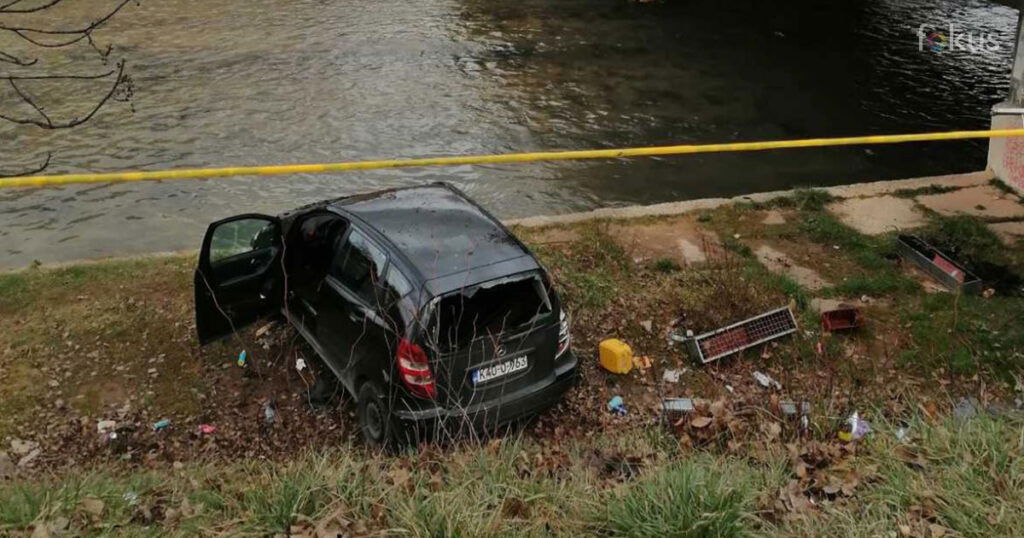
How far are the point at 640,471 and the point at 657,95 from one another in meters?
12.7

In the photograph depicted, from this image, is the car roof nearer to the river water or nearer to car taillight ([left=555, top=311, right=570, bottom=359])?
car taillight ([left=555, top=311, right=570, bottom=359])

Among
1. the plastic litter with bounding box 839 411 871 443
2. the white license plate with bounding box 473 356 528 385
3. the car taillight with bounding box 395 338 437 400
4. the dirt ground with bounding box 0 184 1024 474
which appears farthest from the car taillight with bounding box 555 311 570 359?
the plastic litter with bounding box 839 411 871 443

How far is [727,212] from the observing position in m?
10.5

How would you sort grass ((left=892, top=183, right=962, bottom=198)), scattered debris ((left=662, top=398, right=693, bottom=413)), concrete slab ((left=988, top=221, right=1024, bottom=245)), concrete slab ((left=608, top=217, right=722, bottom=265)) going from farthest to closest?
grass ((left=892, top=183, right=962, bottom=198)) < concrete slab ((left=988, top=221, right=1024, bottom=245)) < concrete slab ((left=608, top=217, right=722, bottom=265)) < scattered debris ((left=662, top=398, right=693, bottom=413))

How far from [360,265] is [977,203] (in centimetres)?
888

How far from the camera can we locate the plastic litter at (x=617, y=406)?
6773mm

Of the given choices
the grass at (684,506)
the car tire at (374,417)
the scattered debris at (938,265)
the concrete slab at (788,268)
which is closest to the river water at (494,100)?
the concrete slab at (788,268)

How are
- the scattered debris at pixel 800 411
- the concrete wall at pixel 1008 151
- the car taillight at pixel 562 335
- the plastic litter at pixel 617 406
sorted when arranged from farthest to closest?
the concrete wall at pixel 1008 151, the plastic litter at pixel 617 406, the car taillight at pixel 562 335, the scattered debris at pixel 800 411

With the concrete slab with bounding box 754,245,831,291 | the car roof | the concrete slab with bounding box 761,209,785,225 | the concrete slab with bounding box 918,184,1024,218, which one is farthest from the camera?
the concrete slab with bounding box 918,184,1024,218

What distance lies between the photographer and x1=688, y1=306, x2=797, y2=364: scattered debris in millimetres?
7301

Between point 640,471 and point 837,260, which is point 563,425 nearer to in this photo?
point 640,471

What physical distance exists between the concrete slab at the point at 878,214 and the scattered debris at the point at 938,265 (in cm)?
65

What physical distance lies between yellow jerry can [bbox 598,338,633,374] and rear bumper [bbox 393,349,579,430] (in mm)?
752

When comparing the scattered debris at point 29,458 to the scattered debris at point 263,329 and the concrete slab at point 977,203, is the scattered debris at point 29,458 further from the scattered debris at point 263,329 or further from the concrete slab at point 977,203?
the concrete slab at point 977,203
